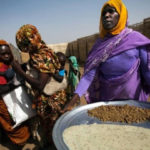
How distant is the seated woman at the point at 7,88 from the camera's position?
2.32 meters

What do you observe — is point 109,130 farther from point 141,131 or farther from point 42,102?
point 42,102

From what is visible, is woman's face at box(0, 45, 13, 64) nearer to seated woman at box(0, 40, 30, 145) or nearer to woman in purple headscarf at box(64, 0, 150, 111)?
seated woman at box(0, 40, 30, 145)

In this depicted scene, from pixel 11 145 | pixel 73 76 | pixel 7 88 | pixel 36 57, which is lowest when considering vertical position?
pixel 11 145

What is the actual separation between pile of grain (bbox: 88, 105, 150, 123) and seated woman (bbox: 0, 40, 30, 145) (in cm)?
152

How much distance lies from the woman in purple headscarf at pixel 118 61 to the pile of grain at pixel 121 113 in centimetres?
21

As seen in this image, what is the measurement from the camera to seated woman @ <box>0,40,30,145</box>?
2.32 metres

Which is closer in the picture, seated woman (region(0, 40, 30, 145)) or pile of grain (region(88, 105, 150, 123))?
pile of grain (region(88, 105, 150, 123))

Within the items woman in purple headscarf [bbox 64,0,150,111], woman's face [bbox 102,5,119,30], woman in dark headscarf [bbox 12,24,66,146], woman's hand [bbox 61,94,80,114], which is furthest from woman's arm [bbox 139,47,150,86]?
woman in dark headscarf [bbox 12,24,66,146]

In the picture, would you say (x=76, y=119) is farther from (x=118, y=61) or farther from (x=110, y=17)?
(x=110, y=17)

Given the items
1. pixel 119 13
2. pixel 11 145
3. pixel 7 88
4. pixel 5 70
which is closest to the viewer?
pixel 119 13

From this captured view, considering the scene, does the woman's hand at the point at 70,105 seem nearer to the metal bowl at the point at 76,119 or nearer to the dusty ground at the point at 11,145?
the metal bowl at the point at 76,119

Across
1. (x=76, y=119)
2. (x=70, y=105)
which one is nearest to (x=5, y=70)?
(x=70, y=105)

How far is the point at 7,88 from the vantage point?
7.54 feet

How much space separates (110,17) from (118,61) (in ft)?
1.44
